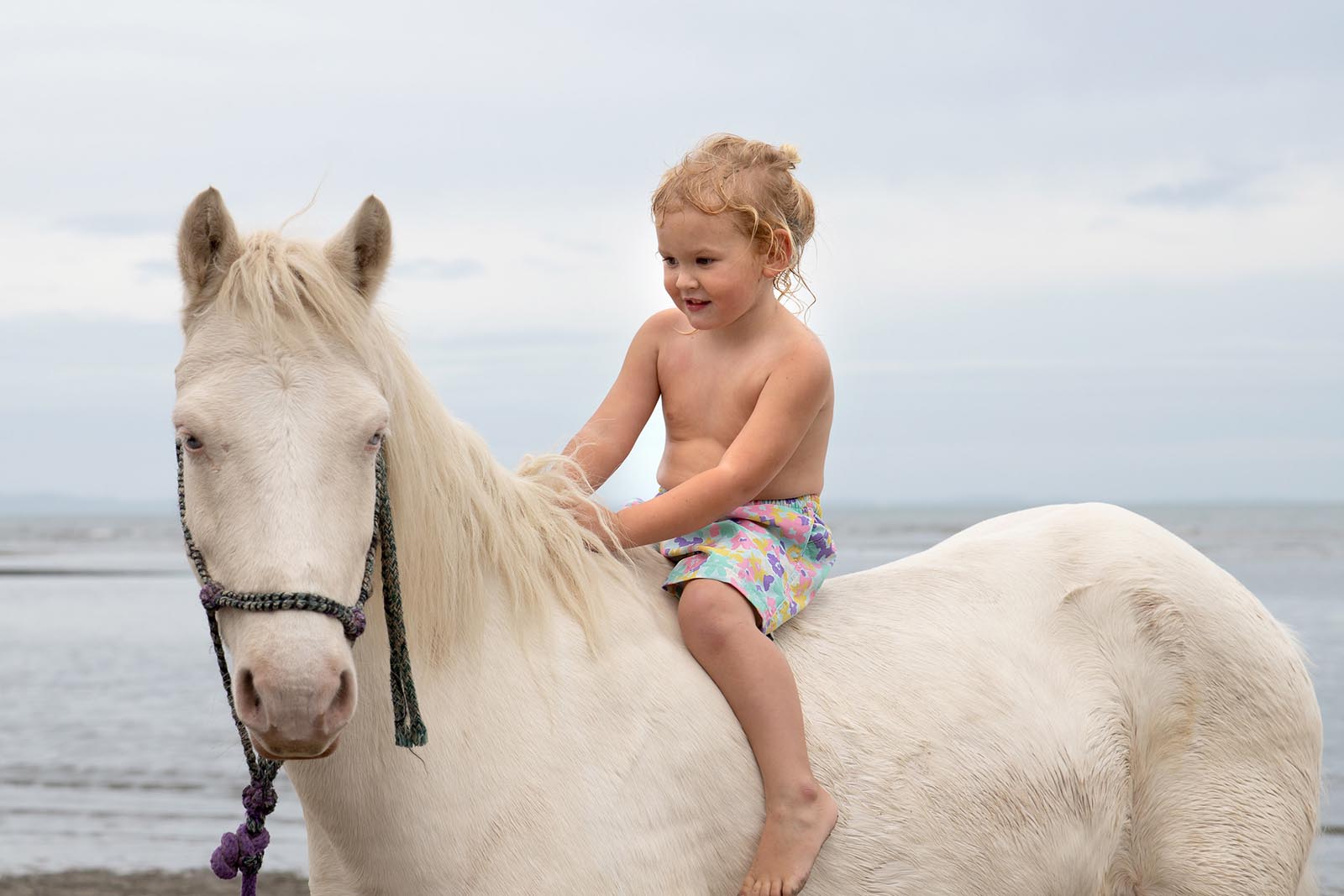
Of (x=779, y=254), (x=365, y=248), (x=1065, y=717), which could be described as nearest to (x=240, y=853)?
(x=365, y=248)

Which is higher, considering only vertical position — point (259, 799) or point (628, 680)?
point (628, 680)

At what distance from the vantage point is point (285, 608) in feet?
5.36

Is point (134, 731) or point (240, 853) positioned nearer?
point (240, 853)

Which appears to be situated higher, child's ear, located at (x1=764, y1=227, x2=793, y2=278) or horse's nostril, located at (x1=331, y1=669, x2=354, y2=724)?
child's ear, located at (x1=764, y1=227, x2=793, y2=278)

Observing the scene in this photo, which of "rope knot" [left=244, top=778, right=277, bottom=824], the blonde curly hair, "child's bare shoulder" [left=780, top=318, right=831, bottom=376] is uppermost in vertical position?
the blonde curly hair

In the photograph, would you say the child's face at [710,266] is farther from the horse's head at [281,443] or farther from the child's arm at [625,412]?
the horse's head at [281,443]

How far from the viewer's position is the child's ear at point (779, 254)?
2.49 metres

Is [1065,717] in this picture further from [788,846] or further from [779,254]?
[779,254]

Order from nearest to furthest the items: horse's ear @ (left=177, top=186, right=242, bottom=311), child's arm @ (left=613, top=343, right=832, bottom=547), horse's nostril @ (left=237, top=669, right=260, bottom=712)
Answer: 1. horse's nostril @ (left=237, top=669, right=260, bottom=712)
2. horse's ear @ (left=177, top=186, right=242, bottom=311)
3. child's arm @ (left=613, top=343, right=832, bottom=547)

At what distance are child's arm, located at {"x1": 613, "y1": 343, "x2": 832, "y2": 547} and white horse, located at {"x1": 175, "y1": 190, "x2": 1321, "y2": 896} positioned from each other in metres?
0.11

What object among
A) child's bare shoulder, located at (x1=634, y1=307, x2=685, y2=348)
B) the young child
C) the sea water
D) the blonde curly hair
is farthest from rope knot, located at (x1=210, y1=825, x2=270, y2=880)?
the blonde curly hair

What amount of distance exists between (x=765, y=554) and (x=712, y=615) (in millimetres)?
204

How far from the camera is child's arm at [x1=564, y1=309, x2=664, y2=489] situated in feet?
8.84

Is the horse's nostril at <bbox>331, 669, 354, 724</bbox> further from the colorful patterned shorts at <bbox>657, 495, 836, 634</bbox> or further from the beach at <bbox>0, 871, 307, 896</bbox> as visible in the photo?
the beach at <bbox>0, 871, 307, 896</bbox>
